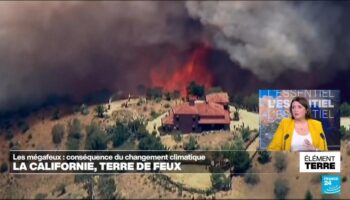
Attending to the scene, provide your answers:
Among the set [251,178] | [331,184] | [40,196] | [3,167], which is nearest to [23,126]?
[3,167]

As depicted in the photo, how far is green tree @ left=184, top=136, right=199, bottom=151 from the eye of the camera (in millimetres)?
7543

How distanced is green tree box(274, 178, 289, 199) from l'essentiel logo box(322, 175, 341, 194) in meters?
0.48

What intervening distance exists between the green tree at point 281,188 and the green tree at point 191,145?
44.4 inches

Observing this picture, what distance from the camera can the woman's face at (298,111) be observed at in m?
7.67

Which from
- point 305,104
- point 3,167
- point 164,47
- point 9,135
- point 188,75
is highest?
point 164,47

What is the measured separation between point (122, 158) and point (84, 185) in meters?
0.58

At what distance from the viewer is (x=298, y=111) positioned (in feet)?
25.2

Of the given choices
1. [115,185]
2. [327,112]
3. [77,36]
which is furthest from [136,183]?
[327,112]

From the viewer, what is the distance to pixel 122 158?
7.54 metres

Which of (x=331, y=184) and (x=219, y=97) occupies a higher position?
(x=219, y=97)

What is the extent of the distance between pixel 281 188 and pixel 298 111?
1.00 metres

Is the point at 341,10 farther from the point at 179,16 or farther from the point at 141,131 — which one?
the point at 141,131

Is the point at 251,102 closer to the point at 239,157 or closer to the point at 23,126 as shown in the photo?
the point at 239,157

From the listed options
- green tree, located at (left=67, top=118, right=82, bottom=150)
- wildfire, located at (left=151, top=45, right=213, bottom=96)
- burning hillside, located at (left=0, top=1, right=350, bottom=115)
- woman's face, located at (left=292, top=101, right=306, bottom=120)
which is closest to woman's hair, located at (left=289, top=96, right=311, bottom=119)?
woman's face, located at (left=292, top=101, right=306, bottom=120)
